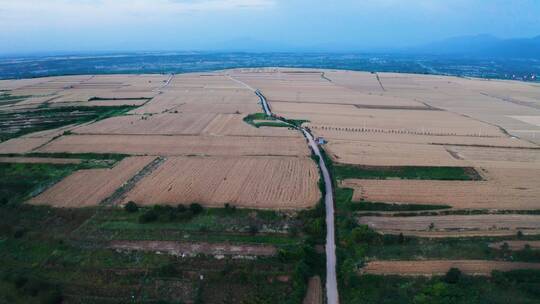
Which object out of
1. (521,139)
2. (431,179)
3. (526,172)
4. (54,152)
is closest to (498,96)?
(521,139)

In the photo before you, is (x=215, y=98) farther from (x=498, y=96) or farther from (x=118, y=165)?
(x=498, y=96)

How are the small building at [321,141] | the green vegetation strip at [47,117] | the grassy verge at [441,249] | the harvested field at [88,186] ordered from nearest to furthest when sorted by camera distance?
the grassy verge at [441,249], the harvested field at [88,186], the small building at [321,141], the green vegetation strip at [47,117]

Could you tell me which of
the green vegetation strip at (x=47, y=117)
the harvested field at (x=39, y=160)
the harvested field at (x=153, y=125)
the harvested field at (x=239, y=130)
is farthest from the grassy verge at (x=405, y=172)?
the green vegetation strip at (x=47, y=117)

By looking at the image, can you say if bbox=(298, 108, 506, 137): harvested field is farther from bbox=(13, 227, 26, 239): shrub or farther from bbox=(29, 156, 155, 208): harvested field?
bbox=(13, 227, 26, 239): shrub

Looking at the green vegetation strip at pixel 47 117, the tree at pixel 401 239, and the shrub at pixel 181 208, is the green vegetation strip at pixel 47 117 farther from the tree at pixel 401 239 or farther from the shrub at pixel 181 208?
the tree at pixel 401 239

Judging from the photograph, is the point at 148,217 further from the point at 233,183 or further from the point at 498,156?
the point at 498,156

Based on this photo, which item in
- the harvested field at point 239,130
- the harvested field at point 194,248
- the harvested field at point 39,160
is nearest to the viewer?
the harvested field at point 194,248
